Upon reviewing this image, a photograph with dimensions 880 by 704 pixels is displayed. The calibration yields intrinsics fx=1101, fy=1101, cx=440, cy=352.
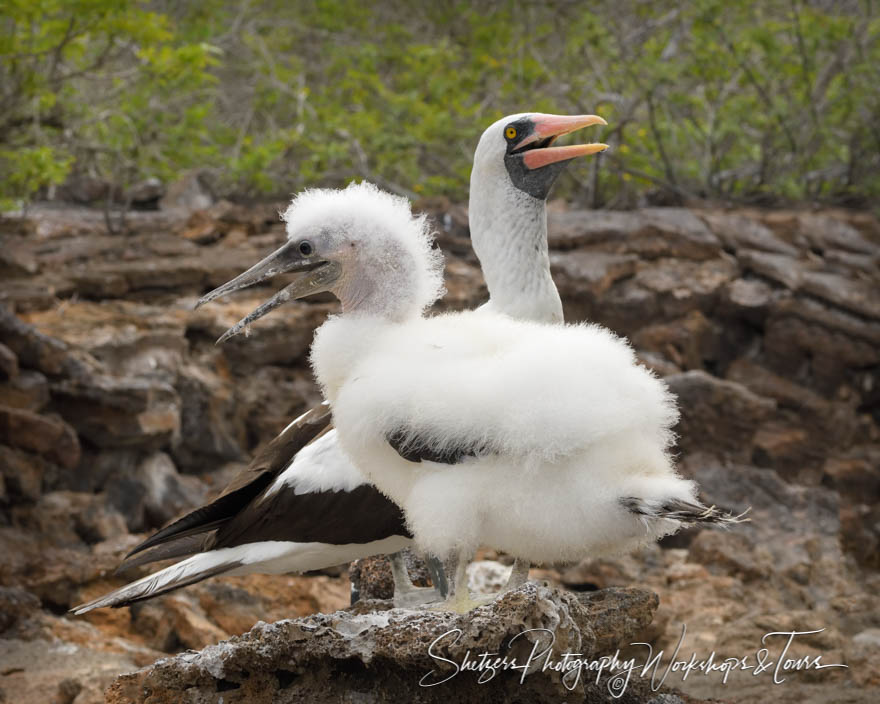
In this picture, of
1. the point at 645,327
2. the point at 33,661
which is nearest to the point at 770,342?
the point at 645,327

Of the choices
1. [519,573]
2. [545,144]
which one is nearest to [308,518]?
[519,573]

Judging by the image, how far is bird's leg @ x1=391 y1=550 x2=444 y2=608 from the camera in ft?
11.3

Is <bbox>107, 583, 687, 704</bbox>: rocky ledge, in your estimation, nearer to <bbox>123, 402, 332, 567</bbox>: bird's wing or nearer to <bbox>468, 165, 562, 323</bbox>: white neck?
<bbox>123, 402, 332, 567</bbox>: bird's wing

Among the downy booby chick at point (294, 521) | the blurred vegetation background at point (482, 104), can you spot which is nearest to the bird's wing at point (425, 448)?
the downy booby chick at point (294, 521)

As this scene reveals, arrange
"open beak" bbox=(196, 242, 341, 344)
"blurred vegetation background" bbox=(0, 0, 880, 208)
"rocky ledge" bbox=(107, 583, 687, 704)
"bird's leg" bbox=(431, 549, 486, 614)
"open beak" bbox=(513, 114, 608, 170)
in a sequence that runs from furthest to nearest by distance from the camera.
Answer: "blurred vegetation background" bbox=(0, 0, 880, 208) → "open beak" bbox=(513, 114, 608, 170) → "open beak" bbox=(196, 242, 341, 344) → "bird's leg" bbox=(431, 549, 486, 614) → "rocky ledge" bbox=(107, 583, 687, 704)

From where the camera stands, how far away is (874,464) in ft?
22.2

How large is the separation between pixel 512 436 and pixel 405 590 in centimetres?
130

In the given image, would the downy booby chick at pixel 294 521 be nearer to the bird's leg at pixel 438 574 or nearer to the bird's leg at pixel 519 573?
the bird's leg at pixel 438 574

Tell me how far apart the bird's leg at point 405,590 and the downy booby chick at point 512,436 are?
28.4 inches

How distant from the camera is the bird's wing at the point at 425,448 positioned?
254 cm

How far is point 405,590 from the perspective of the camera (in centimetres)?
357

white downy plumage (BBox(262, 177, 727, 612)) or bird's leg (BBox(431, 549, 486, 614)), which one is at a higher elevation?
white downy plumage (BBox(262, 177, 727, 612))

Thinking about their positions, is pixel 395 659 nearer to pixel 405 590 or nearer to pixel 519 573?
pixel 519 573

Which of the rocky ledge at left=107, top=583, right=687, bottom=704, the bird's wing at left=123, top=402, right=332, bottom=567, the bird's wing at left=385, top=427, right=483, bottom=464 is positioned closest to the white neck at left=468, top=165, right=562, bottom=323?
the bird's wing at left=123, top=402, right=332, bottom=567
